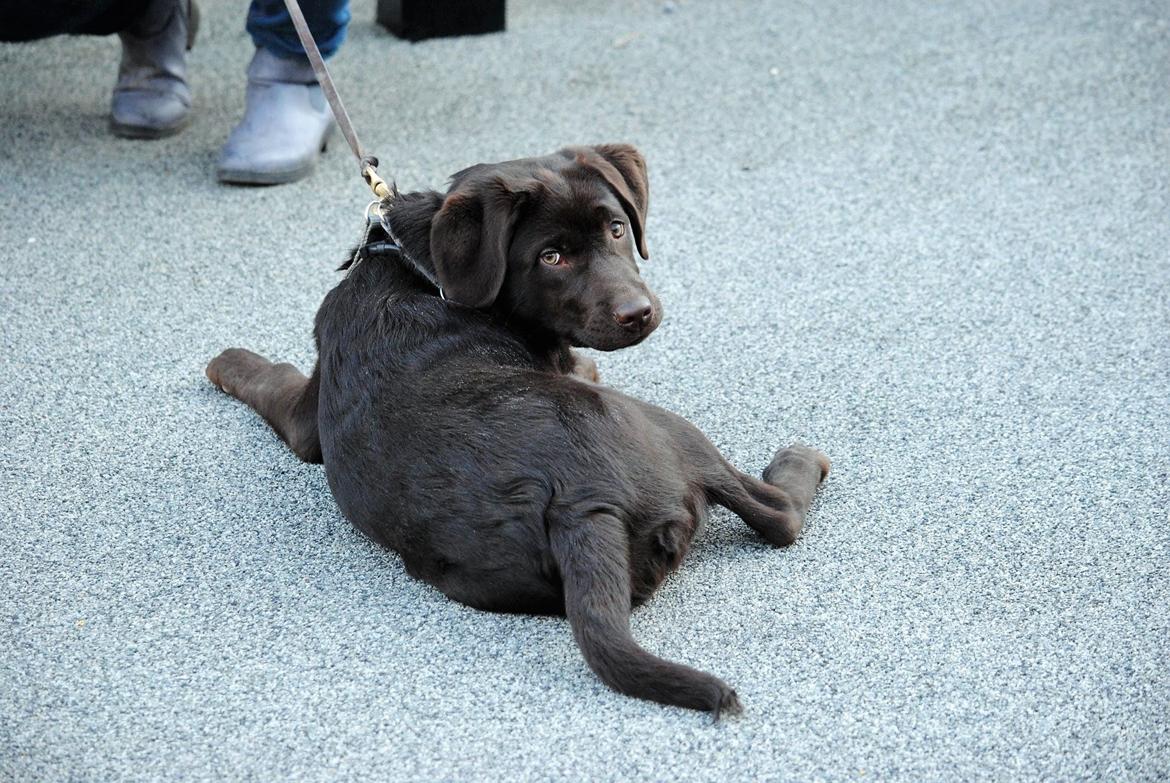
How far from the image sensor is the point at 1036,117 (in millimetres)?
4156

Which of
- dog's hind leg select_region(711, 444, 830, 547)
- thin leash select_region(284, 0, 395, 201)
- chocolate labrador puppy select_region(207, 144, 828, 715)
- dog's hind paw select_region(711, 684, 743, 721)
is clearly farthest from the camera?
thin leash select_region(284, 0, 395, 201)

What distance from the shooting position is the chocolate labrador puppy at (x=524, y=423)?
1882 mm

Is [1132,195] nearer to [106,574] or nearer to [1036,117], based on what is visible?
[1036,117]

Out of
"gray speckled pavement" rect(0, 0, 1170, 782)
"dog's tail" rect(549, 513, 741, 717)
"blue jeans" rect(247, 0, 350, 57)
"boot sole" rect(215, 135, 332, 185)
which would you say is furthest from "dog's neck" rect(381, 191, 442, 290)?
"blue jeans" rect(247, 0, 350, 57)

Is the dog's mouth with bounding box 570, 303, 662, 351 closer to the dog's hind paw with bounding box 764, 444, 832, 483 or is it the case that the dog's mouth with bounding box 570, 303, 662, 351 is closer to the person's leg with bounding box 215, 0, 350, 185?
the dog's hind paw with bounding box 764, 444, 832, 483

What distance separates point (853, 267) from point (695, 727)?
186 centimetres

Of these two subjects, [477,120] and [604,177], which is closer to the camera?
[604,177]

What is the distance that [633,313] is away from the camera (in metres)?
2.20

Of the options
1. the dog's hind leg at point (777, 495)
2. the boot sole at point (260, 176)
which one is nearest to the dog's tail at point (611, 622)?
the dog's hind leg at point (777, 495)

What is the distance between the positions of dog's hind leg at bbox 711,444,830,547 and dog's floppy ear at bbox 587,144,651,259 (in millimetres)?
515

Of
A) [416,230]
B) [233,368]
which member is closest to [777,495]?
[416,230]

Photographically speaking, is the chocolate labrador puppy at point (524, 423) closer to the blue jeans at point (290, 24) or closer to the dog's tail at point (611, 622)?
the dog's tail at point (611, 622)

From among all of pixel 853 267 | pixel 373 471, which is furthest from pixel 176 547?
pixel 853 267

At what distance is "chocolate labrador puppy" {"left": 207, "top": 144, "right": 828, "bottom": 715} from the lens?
188cm
